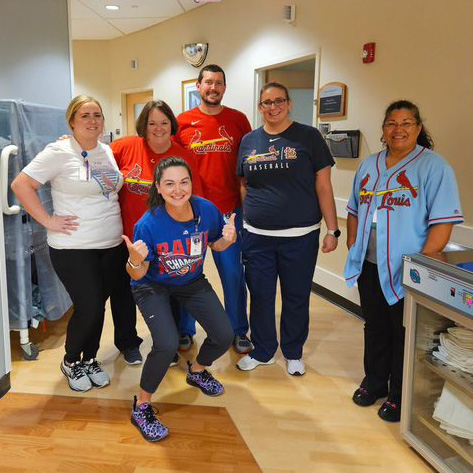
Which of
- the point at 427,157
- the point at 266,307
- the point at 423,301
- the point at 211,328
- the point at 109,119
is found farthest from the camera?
the point at 109,119

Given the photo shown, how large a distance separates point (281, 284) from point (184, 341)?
0.77m

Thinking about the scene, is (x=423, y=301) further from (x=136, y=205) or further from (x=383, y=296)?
(x=136, y=205)

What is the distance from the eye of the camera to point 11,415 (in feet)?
6.89

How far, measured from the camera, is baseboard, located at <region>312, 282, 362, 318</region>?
3402mm

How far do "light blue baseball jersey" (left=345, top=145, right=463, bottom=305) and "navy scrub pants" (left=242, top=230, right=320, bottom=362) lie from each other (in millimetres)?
413

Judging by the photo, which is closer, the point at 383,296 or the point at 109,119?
the point at 383,296

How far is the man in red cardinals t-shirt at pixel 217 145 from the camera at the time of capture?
2.45 meters

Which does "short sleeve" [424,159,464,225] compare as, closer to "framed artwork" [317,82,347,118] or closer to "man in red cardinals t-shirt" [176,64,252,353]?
"man in red cardinals t-shirt" [176,64,252,353]

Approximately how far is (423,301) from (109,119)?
692 centimetres

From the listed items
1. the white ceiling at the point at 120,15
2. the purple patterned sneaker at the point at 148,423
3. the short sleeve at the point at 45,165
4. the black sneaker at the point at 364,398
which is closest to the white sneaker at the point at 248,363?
the black sneaker at the point at 364,398

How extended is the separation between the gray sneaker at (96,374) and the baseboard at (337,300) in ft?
6.07

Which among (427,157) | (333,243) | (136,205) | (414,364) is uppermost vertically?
(427,157)

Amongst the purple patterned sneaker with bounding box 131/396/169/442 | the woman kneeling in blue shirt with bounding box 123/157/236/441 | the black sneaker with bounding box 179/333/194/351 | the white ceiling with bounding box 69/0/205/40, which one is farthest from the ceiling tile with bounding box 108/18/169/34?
the purple patterned sneaker with bounding box 131/396/169/442

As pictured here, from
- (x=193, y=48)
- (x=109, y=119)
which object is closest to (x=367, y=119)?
(x=193, y=48)
